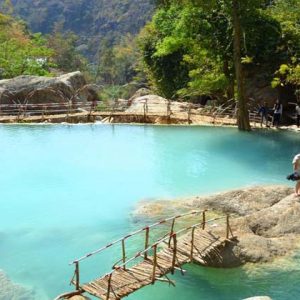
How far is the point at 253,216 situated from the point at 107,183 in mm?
4615

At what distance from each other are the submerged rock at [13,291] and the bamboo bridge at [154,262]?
74 centimetres

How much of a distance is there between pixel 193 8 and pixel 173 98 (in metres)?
8.24

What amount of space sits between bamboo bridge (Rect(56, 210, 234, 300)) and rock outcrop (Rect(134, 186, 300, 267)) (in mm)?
301

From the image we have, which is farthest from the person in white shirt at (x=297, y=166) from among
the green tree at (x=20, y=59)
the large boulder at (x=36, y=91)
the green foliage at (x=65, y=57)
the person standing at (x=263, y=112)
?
the green foliage at (x=65, y=57)

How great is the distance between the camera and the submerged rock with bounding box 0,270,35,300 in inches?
307

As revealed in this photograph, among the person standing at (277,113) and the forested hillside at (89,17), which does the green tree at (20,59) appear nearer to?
the person standing at (277,113)

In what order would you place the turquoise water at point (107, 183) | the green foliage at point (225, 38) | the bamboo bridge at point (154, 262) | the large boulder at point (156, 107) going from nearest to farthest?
the bamboo bridge at point (154, 262) < the turquoise water at point (107, 183) < the green foliage at point (225, 38) < the large boulder at point (156, 107)

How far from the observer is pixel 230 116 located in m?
22.0

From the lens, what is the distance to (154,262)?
7156mm

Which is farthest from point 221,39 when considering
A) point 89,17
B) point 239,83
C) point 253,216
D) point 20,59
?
point 89,17

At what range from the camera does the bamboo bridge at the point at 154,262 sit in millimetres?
6734

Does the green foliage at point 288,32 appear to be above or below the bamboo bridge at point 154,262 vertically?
above

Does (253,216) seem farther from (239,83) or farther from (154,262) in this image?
(239,83)

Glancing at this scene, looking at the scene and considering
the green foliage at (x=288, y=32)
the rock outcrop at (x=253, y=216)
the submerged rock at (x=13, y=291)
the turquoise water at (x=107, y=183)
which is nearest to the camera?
the submerged rock at (x=13, y=291)
